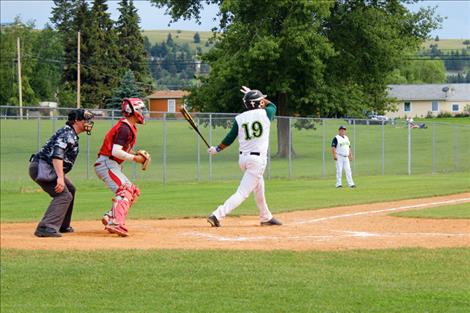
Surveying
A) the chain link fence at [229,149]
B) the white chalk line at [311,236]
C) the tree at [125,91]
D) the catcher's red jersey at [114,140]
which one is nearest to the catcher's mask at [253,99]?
the catcher's red jersey at [114,140]

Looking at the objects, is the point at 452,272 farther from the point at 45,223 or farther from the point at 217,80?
the point at 217,80

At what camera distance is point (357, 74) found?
2154 inches

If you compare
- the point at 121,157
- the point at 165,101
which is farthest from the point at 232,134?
the point at 165,101

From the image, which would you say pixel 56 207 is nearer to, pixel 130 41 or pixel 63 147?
pixel 63 147

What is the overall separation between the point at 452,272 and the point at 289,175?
89.6 feet

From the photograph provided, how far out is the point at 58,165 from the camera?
42.4 feet

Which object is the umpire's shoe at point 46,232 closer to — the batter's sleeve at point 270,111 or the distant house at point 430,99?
the batter's sleeve at point 270,111

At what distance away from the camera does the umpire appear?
42.5ft

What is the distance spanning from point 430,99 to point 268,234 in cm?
7470

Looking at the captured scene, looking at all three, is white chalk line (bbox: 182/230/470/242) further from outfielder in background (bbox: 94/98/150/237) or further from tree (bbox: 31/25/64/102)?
tree (bbox: 31/25/64/102)

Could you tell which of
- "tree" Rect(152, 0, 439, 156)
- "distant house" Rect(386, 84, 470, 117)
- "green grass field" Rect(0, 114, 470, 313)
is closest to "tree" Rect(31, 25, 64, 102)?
"distant house" Rect(386, 84, 470, 117)

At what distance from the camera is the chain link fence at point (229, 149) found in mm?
37062

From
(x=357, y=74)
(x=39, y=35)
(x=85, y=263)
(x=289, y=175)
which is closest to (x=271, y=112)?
(x=85, y=263)

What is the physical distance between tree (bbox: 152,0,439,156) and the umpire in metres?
34.6
